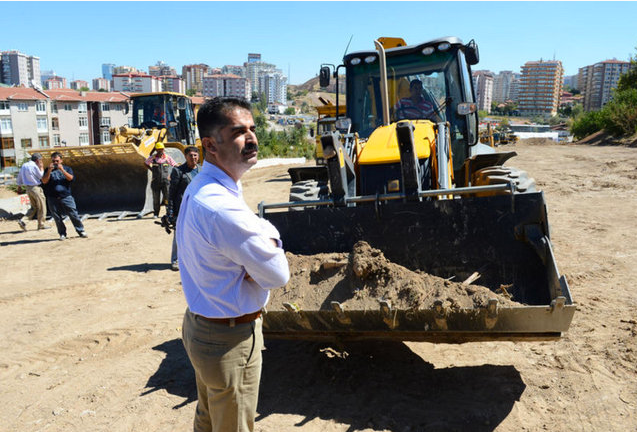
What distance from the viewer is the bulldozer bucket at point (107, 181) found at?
40.1 feet

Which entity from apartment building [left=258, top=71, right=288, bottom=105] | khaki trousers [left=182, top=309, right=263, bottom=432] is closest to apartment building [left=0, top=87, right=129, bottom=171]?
khaki trousers [left=182, top=309, right=263, bottom=432]

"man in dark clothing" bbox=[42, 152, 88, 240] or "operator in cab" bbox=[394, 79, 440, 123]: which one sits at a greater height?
"operator in cab" bbox=[394, 79, 440, 123]

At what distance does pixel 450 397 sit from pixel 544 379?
0.78 metres

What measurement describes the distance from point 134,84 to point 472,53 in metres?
138

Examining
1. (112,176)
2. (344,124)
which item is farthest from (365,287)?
(112,176)

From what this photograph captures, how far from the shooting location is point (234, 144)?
2201mm

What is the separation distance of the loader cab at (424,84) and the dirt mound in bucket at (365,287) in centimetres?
262

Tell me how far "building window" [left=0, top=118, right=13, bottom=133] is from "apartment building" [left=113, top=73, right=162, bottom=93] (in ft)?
202

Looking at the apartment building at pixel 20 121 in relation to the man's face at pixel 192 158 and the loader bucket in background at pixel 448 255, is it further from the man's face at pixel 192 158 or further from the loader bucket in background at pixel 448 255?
the loader bucket in background at pixel 448 255

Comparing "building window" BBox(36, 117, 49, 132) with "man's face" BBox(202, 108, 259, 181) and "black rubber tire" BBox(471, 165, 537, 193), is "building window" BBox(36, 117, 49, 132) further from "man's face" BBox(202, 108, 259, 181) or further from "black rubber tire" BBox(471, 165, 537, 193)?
"man's face" BBox(202, 108, 259, 181)

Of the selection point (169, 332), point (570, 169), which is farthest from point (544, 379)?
point (570, 169)

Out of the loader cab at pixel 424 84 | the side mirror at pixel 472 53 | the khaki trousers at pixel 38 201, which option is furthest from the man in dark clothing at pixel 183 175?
the khaki trousers at pixel 38 201

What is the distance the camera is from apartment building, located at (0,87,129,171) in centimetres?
5116

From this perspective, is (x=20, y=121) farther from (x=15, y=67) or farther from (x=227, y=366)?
(x=15, y=67)
